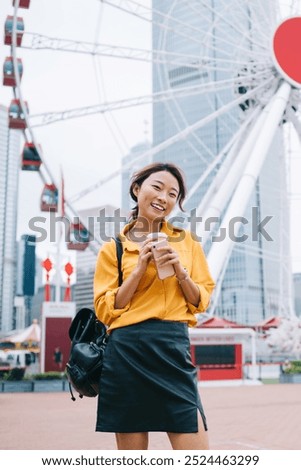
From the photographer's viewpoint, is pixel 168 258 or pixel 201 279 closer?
pixel 168 258

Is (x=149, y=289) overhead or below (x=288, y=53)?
below

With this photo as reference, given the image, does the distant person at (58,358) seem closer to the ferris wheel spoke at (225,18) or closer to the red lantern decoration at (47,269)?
the red lantern decoration at (47,269)

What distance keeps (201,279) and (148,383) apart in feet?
1.30

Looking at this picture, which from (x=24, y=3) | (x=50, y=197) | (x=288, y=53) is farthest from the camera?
(x=288, y=53)

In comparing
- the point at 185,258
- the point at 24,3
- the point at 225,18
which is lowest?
the point at 185,258

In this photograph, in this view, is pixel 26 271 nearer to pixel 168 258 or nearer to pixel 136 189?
pixel 136 189

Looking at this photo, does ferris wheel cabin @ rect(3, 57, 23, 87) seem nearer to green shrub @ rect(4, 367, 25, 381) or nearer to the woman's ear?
green shrub @ rect(4, 367, 25, 381)

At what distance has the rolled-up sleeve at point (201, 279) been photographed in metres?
1.99

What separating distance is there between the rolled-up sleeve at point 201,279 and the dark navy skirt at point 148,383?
0.37ft

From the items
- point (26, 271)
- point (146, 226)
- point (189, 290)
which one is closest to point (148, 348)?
point (189, 290)

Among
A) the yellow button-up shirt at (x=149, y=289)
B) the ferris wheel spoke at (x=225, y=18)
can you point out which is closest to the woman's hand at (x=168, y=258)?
the yellow button-up shirt at (x=149, y=289)

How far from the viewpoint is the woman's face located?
2.09 m

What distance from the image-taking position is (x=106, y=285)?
2.01 meters

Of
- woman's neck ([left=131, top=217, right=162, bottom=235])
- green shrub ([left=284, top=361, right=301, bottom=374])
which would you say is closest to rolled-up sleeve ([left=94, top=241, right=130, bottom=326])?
woman's neck ([left=131, top=217, right=162, bottom=235])
